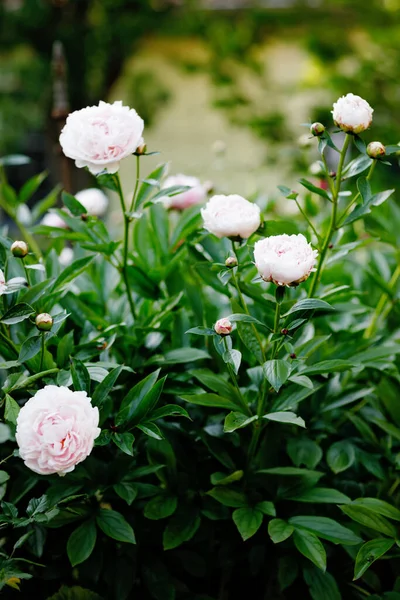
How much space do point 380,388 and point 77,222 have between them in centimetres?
57

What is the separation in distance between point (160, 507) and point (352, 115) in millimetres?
601

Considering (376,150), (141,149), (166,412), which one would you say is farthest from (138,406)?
(376,150)

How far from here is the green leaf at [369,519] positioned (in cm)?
94

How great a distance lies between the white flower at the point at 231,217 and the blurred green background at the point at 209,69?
223 cm

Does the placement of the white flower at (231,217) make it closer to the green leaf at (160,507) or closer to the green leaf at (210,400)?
the green leaf at (210,400)

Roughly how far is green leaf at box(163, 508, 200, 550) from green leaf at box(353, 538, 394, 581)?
0.23m

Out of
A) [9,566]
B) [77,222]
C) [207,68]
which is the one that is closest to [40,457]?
[9,566]

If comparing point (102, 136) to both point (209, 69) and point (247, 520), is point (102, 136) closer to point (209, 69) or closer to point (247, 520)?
point (247, 520)

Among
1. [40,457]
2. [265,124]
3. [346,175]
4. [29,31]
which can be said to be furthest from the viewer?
[29,31]

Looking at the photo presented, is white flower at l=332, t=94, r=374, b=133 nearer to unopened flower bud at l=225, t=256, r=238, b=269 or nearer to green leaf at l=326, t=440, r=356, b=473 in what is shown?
unopened flower bud at l=225, t=256, r=238, b=269

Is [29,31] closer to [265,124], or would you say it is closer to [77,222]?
[265,124]

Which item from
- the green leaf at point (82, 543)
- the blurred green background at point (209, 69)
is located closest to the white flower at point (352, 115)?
the green leaf at point (82, 543)

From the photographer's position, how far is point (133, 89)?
5441 mm

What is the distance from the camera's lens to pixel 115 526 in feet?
3.02
